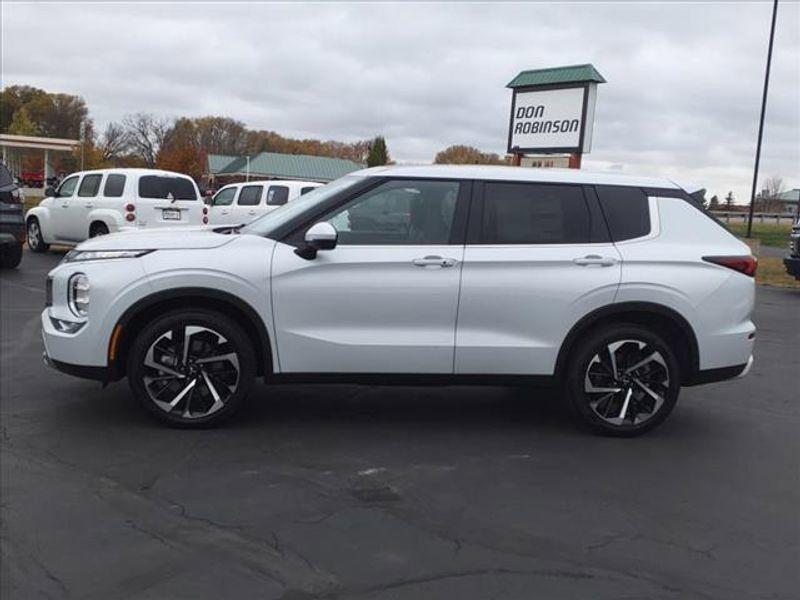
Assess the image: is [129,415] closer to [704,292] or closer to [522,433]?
[522,433]

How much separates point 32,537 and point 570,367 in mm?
3388

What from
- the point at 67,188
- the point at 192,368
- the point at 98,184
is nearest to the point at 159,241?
the point at 192,368

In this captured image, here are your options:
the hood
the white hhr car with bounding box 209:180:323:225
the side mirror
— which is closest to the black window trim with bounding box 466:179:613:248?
the side mirror

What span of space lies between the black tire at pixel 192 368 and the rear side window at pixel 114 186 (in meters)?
11.8

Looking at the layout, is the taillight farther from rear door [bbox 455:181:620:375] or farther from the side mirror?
the side mirror

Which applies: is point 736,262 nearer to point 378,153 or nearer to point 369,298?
point 369,298

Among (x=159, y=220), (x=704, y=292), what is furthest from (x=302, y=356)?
(x=159, y=220)

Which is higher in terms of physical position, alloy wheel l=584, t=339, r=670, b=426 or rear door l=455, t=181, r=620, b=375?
rear door l=455, t=181, r=620, b=375

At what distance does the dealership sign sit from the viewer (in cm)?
2167

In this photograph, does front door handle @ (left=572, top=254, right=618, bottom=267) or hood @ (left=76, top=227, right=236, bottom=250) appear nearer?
hood @ (left=76, top=227, right=236, bottom=250)

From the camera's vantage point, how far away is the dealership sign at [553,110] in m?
21.7

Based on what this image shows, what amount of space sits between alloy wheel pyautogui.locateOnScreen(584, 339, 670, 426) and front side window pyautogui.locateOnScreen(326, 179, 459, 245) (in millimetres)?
1384

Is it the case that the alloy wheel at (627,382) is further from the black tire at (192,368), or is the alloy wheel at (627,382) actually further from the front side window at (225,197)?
the front side window at (225,197)

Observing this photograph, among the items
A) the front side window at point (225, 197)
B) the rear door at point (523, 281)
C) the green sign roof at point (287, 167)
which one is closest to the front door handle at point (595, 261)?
the rear door at point (523, 281)
